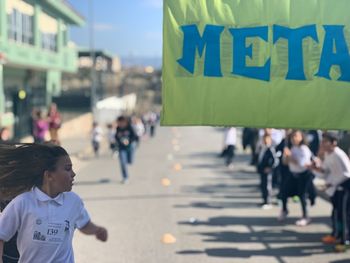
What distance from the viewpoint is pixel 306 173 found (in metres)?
8.69

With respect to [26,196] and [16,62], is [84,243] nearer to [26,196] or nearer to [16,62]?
[26,196]

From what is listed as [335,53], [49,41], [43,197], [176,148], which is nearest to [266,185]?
[335,53]

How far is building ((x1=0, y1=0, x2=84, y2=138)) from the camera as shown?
21.2 metres

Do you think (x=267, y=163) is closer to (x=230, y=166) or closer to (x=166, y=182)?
(x=166, y=182)

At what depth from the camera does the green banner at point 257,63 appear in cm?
435

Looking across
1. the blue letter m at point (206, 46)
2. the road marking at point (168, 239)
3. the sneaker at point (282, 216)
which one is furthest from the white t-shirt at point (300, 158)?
the blue letter m at point (206, 46)

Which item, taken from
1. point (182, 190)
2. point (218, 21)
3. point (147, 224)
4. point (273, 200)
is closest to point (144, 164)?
point (182, 190)

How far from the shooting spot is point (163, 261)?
672 centimetres

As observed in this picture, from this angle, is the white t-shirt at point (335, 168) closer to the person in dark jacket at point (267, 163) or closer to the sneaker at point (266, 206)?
the person in dark jacket at point (267, 163)

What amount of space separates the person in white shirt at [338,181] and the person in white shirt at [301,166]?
1.03 meters

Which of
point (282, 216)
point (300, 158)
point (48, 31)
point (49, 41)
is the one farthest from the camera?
point (49, 41)

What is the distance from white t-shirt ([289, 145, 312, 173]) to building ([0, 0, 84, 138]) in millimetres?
12964

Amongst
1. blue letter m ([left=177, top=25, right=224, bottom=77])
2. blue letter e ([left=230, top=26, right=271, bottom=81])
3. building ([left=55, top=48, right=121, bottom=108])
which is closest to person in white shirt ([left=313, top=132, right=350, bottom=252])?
blue letter e ([left=230, top=26, right=271, bottom=81])

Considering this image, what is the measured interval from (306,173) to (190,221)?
2.20 meters
